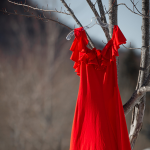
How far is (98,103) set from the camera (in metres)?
0.83

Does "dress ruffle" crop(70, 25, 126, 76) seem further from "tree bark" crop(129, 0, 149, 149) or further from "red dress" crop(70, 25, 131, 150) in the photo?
"tree bark" crop(129, 0, 149, 149)

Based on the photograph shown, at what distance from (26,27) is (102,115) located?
1.93 meters

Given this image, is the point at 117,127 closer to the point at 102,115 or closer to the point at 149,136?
the point at 102,115

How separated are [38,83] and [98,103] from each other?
1632 mm

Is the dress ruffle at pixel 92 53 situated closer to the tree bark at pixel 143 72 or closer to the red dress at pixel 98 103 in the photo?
the red dress at pixel 98 103

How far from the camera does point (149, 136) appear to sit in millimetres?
2389

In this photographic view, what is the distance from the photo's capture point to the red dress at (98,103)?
0.80 metres

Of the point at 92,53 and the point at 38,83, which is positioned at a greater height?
the point at 92,53

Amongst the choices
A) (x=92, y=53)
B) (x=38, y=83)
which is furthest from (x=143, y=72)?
(x=38, y=83)

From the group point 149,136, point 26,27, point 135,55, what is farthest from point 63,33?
point 149,136

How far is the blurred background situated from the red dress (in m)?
1.33

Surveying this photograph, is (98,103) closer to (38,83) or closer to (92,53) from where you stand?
(92,53)

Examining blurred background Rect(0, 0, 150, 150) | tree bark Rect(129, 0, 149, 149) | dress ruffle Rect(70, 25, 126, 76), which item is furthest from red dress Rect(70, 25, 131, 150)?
blurred background Rect(0, 0, 150, 150)

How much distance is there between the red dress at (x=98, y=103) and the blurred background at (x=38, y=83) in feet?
4.37
